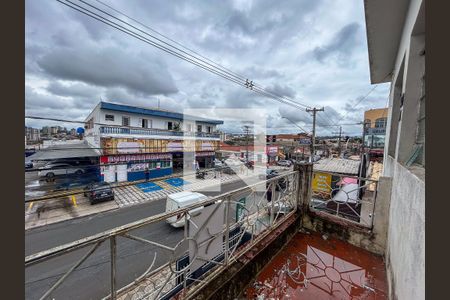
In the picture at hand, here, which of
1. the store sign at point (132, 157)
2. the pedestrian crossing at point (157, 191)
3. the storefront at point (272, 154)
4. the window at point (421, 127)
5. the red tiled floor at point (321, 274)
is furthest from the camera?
the storefront at point (272, 154)

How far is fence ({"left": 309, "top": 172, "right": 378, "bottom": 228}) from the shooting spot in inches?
126

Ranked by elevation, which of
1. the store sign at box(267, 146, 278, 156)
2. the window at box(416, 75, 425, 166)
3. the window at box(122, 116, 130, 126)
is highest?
the window at box(122, 116, 130, 126)

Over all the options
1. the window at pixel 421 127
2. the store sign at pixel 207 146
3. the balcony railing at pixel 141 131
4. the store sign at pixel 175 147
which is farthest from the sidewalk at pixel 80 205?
the window at pixel 421 127

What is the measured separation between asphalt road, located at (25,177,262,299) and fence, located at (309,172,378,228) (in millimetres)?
3323

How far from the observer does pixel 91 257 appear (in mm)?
6879

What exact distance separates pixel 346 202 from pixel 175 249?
317cm

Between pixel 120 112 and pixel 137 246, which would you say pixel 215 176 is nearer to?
pixel 120 112

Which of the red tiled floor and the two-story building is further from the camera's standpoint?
the two-story building

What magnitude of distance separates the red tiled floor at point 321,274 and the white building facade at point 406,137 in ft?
1.13

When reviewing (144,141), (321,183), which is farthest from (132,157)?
(321,183)

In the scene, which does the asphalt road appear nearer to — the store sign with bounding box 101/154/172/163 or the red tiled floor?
the red tiled floor

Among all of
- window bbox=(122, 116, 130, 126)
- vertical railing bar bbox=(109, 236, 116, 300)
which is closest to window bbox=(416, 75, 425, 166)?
vertical railing bar bbox=(109, 236, 116, 300)

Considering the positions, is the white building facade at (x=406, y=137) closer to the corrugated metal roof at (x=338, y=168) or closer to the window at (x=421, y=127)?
the window at (x=421, y=127)

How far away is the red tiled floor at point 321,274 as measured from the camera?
2211 mm
